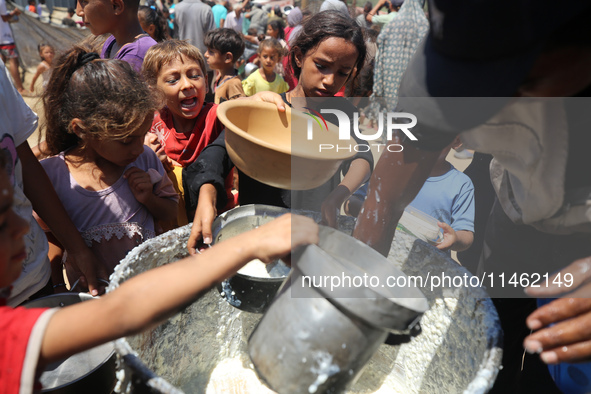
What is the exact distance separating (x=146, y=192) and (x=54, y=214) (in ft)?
1.12

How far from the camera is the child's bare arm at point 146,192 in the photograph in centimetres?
169

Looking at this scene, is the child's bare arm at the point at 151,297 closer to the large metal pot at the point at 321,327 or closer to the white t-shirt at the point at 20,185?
A: the large metal pot at the point at 321,327

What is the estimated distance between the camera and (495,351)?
107 centimetres

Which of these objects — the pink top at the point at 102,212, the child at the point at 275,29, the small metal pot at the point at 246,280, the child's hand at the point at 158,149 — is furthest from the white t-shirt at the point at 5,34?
the small metal pot at the point at 246,280

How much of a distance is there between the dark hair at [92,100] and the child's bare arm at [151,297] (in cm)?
95

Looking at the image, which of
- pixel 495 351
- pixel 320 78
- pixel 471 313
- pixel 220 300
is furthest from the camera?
pixel 320 78

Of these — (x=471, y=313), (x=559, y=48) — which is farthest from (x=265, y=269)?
(x=559, y=48)

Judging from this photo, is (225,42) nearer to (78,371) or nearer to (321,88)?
(321,88)

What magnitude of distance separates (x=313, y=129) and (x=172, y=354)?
3.28ft

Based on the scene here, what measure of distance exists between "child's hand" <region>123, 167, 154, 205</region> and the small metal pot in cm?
40

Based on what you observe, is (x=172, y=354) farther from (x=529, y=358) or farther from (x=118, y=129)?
(x=529, y=358)

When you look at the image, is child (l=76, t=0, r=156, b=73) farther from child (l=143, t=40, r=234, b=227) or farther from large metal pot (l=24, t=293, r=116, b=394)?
large metal pot (l=24, t=293, r=116, b=394)

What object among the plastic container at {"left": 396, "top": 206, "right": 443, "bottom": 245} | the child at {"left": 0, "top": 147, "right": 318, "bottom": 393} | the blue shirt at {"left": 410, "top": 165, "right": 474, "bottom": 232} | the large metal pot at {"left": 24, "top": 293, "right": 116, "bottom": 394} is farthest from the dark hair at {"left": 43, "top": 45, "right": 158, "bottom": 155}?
the blue shirt at {"left": 410, "top": 165, "right": 474, "bottom": 232}

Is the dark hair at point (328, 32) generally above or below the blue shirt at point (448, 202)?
above
